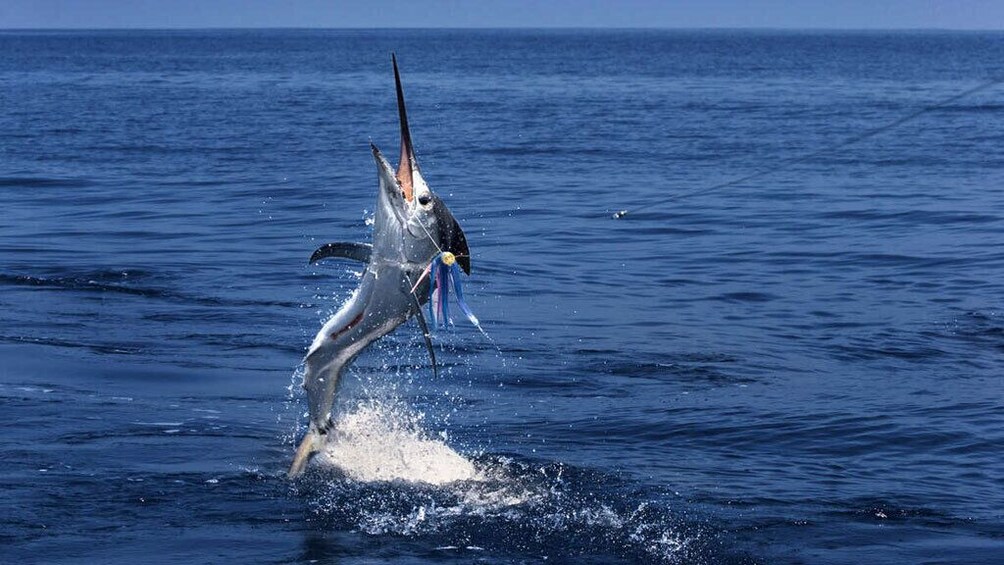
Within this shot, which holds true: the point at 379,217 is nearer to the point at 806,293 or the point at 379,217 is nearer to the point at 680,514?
the point at 680,514

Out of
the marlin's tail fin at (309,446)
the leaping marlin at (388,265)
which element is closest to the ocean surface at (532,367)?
the marlin's tail fin at (309,446)

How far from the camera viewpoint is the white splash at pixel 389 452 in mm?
10875

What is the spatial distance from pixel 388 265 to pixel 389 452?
10.5 feet

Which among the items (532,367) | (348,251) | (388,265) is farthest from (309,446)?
A: (532,367)

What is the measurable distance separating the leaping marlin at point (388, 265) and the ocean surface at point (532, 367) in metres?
1.13

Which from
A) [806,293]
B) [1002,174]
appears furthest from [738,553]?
[1002,174]

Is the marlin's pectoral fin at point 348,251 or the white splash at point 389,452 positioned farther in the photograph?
the white splash at point 389,452

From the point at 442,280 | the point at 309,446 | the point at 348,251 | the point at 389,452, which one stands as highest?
the point at 348,251

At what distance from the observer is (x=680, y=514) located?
10203 mm

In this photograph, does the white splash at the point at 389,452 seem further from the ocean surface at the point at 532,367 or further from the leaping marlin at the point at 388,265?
the leaping marlin at the point at 388,265

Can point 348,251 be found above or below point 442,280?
above

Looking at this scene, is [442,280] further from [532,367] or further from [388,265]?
[532,367]

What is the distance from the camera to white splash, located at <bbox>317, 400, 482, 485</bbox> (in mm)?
10875

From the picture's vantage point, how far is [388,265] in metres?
8.69
